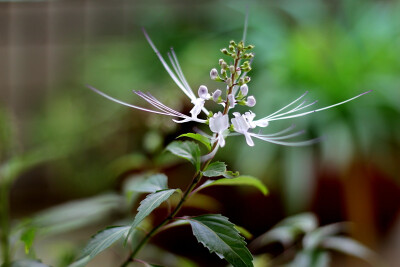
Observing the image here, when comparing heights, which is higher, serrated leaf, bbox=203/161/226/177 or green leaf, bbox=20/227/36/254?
serrated leaf, bbox=203/161/226/177

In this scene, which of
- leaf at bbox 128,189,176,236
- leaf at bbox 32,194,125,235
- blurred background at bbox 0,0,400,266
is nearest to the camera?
leaf at bbox 128,189,176,236

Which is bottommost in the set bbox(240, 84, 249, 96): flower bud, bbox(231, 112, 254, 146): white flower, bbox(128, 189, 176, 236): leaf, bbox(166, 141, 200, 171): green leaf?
bbox(128, 189, 176, 236): leaf

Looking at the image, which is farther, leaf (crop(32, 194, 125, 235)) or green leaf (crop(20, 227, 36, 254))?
leaf (crop(32, 194, 125, 235))

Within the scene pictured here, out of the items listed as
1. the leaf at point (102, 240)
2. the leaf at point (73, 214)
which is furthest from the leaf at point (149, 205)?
the leaf at point (73, 214)

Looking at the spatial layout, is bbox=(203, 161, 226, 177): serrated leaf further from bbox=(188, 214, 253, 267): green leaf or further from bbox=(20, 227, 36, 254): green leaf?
bbox=(20, 227, 36, 254): green leaf

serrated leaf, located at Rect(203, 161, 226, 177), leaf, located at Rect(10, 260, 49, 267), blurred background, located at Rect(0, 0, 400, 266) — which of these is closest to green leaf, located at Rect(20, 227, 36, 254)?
leaf, located at Rect(10, 260, 49, 267)

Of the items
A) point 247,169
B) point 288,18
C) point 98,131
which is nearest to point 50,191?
point 98,131
